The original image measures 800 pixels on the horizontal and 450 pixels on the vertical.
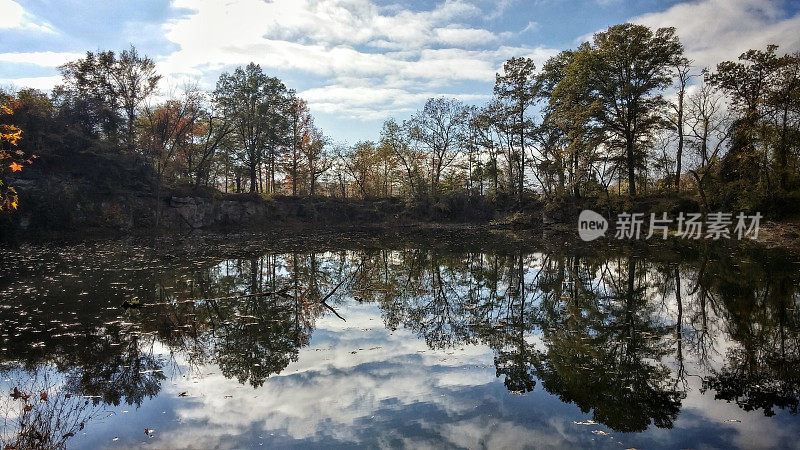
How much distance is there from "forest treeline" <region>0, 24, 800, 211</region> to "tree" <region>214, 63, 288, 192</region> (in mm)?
122

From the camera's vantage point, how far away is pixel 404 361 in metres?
7.02

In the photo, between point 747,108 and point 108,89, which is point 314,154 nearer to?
point 108,89

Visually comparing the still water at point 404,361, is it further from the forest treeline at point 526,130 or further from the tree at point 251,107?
the tree at point 251,107

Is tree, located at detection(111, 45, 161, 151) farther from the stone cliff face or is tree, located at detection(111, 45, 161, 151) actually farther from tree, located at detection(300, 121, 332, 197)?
tree, located at detection(300, 121, 332, 197)

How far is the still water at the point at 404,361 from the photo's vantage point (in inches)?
191

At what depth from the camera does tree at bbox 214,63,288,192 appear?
40.8m

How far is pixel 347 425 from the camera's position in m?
4.99

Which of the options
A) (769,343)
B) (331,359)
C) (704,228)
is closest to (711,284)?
(769,343)

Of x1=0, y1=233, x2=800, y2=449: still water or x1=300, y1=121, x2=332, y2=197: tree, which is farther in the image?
x1=300, y1=121, x2=332, y2=197: tree

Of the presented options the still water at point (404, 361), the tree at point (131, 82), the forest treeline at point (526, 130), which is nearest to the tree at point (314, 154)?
the forest treeline at point (526, 130)

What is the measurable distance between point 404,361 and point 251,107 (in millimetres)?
42153

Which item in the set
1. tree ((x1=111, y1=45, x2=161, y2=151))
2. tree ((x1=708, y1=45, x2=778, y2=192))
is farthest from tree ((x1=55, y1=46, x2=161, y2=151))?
tree ((x1=708, y1=45, x2=778, y2=192))

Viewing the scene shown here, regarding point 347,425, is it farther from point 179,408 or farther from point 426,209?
point 426,209

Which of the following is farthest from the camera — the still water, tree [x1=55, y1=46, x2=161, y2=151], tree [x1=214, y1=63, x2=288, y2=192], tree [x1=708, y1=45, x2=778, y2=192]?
tree [x1=214, y1=63, x2=288, y2=192]
